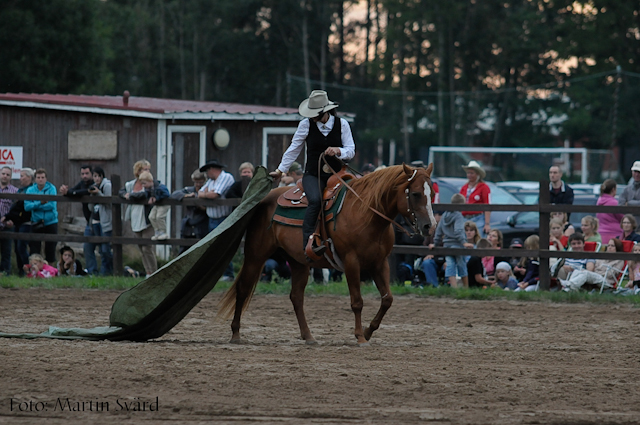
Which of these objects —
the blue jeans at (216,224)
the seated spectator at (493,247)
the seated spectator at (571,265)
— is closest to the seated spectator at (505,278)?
the seated spectator at (493,247)

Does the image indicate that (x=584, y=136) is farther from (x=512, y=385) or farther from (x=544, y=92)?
(x=512, y=385)

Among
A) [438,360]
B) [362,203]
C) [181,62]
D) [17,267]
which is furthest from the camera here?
[181,62]

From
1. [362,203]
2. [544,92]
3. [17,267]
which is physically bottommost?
[17,267]

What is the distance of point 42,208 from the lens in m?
15.3

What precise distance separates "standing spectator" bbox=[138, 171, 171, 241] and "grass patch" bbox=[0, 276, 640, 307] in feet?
3.23

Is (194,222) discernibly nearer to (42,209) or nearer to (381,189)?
(42,209)

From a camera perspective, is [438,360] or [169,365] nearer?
[169,365]

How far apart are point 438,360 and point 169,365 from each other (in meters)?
2.26

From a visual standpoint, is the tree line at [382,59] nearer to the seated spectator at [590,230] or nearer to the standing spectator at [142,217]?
the standing spectator at [142,217]

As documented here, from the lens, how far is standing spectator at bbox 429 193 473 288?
13414 mm

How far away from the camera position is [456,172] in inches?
1320

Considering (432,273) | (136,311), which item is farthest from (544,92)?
(136,311)

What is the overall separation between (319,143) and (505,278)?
5795mm

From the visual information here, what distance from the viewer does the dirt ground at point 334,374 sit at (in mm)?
5453
